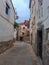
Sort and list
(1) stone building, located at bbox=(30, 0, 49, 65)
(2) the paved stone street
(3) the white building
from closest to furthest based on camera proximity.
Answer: (1) stone building, located at bbox=(30, 0, 49, 65) < (2) the paved stone street < (3) the white building

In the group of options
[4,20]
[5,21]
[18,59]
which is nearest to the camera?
[18,59]

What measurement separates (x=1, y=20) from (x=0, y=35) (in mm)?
1397

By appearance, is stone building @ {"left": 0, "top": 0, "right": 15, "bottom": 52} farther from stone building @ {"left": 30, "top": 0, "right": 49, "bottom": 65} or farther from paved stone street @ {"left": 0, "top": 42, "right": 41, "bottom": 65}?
stone building @ {"left": 30, "top": 0, "right": 49, "bottom": 65}

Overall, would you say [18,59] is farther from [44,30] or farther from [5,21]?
[5,21]

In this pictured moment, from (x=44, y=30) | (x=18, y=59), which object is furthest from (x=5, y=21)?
(x=44, y=30)

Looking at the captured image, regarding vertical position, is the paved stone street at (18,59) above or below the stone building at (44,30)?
below

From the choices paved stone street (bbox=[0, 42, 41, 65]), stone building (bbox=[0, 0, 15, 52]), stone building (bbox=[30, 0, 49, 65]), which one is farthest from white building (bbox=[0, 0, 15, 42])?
stone building (bbox=[30, 0, 49, 65])

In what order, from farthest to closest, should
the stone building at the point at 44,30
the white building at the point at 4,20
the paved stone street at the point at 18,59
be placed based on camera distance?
1. the white building at the point at 4,20
2. the paved stone street at the point at 18,59
3. the stone building at the point at 44,30

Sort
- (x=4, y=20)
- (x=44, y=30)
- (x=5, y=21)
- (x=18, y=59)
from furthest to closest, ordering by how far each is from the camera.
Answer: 1. (x=5, y=21)
2. (x=4, y=20)
3. (x=18, y=59)
4. (x=44, y=30)

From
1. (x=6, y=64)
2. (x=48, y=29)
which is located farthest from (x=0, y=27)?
(x=48, y=29)

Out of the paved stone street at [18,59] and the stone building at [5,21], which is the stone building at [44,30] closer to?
the paved stone street at [18,59]

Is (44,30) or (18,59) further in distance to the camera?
(18,59)

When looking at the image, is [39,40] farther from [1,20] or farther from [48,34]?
[48,34]

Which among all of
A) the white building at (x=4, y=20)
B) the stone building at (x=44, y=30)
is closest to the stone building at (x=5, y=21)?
the white building at (x=4, y=20)
